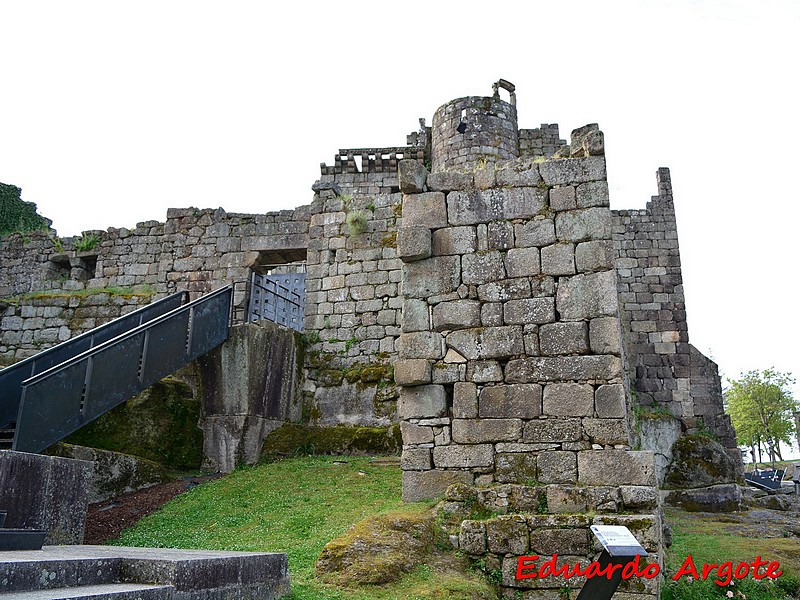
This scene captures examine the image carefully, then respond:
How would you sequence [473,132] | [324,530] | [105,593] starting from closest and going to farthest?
[105,593]
[324,530]
[473,132]

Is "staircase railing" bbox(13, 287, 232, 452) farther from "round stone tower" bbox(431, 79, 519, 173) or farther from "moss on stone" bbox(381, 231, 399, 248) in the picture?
"round stone tower" bbox(431, 79, 519, 173)

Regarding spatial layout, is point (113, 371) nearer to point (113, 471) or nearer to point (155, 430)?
point (113, 471)

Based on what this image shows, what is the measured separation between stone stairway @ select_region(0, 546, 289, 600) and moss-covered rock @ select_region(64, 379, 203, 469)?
7.52 metres

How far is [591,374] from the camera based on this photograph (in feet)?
23.5

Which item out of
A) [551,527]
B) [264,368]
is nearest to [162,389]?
[264,368]

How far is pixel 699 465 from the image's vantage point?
593 inches

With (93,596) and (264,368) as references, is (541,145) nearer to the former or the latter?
(264,368)

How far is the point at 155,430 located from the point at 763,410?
38.4 m

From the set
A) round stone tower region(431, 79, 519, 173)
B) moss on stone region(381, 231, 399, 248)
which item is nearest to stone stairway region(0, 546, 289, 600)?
moss on stone region(381, 231, 399, 248)

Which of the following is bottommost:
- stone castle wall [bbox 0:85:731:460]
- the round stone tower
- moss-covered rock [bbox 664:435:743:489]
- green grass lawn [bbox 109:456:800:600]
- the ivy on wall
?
green grass lawn [bbox 109:456:800:600]

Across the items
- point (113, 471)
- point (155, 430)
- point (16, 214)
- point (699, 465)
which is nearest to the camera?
point (113, 471)

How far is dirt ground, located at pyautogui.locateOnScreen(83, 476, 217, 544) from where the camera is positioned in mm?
8328

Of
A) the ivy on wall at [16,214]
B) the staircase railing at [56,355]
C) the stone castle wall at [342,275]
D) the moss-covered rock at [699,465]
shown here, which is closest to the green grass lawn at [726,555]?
the moss-covered rock at [699,465]

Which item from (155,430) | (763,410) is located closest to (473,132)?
(155,430)
